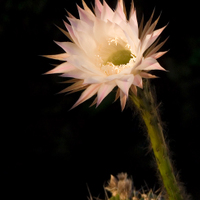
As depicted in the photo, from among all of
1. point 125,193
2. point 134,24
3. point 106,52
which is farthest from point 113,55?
point 125,193

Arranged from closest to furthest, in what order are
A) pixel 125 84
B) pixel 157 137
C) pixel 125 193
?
pixel 125 84, pixel 157 137, pixel 125 193

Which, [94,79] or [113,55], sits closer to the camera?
[94,79]

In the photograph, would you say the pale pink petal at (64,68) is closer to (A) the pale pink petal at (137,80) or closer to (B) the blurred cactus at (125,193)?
(A) the pale pink petal at (137,80)

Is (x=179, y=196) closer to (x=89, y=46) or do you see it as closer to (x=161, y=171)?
(x=161, y=171)

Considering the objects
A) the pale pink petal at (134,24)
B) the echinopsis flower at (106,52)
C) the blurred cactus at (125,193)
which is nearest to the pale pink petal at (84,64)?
the echinopsis flower at (106,52)

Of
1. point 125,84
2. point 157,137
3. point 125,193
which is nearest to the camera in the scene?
point 125,84

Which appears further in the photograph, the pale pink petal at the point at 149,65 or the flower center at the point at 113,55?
the flower center at the point at 113,55

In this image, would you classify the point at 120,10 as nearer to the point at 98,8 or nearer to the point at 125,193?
the point at 98,8

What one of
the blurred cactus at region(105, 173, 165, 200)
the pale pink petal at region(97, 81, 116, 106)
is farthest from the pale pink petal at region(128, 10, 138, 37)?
the blurred cactus at region(105, 173, 165, 200)
